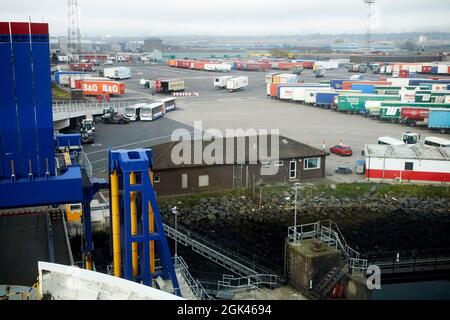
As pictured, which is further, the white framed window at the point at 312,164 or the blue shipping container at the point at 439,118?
the blue shipping container at the point at 439,118

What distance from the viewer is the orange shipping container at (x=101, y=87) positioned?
33.4m

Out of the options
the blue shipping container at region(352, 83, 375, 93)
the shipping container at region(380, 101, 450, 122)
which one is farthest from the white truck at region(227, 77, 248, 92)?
the shipping container at region(380, 101, 450, 122)

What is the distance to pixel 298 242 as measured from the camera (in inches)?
343

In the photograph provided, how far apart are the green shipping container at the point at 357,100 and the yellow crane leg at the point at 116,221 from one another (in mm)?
22398

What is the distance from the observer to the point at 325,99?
30500 mm

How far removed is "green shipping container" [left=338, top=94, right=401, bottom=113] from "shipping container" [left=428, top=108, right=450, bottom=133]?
4.83 m

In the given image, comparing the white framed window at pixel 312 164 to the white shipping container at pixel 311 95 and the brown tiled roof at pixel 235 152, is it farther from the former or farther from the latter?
the white shipping container at pixel 311 95

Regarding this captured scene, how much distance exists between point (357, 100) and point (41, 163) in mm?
23321

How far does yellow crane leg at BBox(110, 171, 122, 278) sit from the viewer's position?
724cm

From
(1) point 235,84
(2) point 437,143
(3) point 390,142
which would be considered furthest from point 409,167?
(1) point 235,84

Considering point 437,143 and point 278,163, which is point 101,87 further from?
point 437,143

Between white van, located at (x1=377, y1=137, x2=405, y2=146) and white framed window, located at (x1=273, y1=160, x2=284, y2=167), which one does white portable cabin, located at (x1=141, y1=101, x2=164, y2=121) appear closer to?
white framed window, located at (x1=273, y1=160, x2=284, y2=167)

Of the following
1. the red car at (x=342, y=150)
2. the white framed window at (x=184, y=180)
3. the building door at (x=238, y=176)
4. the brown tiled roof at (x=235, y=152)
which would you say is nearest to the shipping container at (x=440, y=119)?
the red car at (x=342, y=150)

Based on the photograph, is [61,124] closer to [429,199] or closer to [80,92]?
[80,92]
